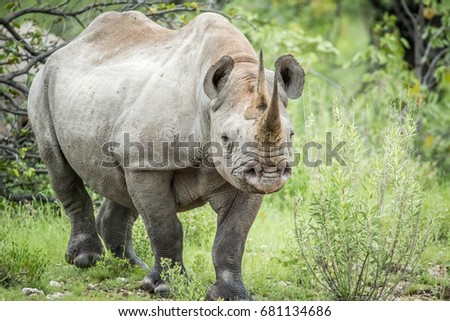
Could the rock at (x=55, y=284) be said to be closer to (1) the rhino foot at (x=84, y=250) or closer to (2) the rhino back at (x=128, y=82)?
(1) the rhino foot at (x=84, y=250)

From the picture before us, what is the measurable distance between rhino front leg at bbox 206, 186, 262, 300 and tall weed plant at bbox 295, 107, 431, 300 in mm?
402

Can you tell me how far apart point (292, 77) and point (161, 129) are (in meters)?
1.05

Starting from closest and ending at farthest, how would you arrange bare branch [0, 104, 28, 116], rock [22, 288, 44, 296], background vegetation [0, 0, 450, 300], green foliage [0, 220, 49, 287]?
1. background vegetation [0, 0, 450, 300]
2. rock [22, 288, 44, 296]
3. green foliage [0, 220, 49, 287]
4. bare branch [0, 104, 28, 116]

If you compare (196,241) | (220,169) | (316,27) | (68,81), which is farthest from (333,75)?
(220,169)

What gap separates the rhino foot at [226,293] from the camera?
276 inches

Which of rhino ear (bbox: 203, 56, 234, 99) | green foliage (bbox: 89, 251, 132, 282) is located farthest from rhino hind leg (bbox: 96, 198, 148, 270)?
rhino ear (bbox: 203, 56, 234, 99)

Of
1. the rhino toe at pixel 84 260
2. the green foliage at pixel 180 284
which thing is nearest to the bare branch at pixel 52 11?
the rhino toe at pixel 84 260

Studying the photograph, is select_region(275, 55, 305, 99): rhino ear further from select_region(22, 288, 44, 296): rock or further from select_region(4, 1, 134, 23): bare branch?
select_region(4, 1, 134, 23): bare branch

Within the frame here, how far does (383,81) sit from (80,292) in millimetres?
7442

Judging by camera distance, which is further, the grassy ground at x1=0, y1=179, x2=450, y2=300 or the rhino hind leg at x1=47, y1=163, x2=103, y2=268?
the rhino hind leg at x1=47, y1=163, x2=103, y2=268

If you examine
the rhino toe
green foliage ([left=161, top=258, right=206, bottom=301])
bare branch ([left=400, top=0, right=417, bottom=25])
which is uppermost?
green foliage ([left=161, top=258, right=206, bottom=301])

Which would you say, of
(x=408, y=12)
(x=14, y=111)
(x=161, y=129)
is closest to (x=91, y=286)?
(x=161, y=129)

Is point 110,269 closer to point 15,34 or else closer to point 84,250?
point 84,250

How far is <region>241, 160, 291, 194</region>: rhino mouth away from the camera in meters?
6.00
